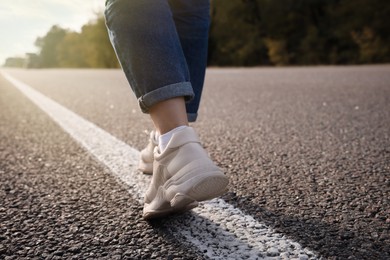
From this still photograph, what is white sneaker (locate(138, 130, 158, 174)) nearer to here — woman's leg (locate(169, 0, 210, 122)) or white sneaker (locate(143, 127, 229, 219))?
woman's leg (locate(169, 0, 210, 122))

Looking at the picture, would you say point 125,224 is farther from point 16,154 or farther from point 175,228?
point 16,154

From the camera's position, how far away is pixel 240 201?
143 centimetres

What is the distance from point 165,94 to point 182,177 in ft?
0.78

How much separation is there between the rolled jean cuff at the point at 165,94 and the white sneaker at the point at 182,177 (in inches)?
4.1

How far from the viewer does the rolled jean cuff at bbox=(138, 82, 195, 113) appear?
1.20 m

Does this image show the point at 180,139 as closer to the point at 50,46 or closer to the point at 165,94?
the point at 165,94

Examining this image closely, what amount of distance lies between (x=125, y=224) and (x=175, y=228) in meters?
0.15

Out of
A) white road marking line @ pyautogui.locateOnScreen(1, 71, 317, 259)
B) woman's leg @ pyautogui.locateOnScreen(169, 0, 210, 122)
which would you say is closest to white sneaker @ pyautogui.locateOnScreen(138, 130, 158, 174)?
white road marking line @ pyautogui.locateOnScreen(1, 71, 317, 259)

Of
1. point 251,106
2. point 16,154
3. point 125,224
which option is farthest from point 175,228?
point 251,106

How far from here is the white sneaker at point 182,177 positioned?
3.69ft

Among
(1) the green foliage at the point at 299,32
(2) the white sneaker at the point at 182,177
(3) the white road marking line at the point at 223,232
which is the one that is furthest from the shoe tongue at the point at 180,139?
(1) the green foliage at the point at 299,32

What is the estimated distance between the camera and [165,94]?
1.20 m

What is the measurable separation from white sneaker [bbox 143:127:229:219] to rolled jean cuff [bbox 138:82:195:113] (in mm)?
105

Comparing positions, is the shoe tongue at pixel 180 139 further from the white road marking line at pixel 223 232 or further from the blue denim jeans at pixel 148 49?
the white road marking line at pixel 223 232
